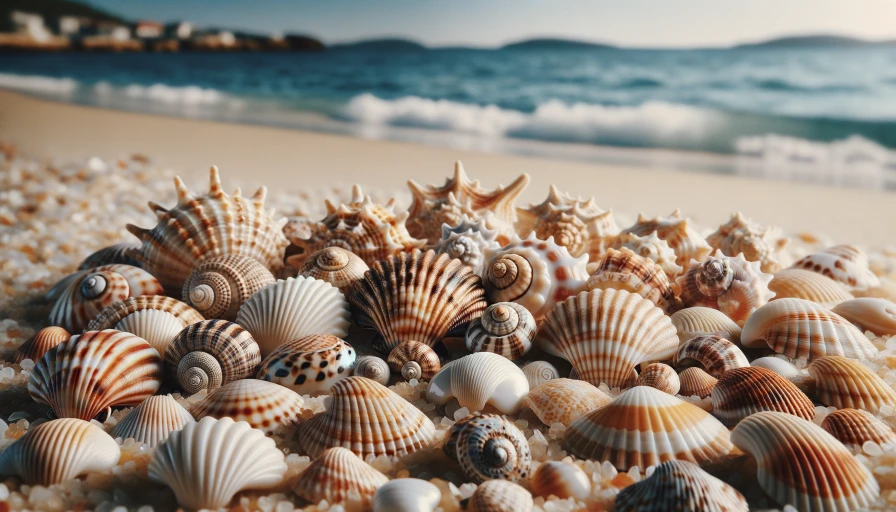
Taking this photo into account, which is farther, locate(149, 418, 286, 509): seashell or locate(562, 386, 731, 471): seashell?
locate(562, 386, 731, 471): seashell

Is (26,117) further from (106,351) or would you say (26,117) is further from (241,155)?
(106,351)

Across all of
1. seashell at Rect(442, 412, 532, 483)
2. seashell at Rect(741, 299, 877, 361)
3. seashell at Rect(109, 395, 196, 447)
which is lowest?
seashell at Rect(109, 395, 196, 447)

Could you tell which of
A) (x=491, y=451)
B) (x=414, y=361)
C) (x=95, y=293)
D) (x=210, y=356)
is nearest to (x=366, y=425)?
(x=491, y=451)

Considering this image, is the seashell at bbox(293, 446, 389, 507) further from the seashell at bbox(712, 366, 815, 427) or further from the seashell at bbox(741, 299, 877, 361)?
the seashell at bbox(741, 299, 877, 361)

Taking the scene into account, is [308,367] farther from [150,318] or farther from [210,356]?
[150,318]

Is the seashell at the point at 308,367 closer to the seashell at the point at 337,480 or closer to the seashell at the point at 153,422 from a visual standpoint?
the seashell at the point at 153,422

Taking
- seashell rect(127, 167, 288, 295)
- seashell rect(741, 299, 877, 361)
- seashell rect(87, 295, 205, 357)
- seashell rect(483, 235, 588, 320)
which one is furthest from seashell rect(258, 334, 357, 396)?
seashell rect(741, 299, 877, 361)
